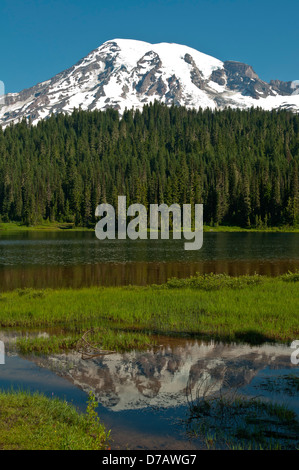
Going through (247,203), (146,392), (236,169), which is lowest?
(146,392)

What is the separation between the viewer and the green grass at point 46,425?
1022 cm

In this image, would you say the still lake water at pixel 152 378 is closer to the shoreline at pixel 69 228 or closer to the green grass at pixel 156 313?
the green grass at pixel 156 313

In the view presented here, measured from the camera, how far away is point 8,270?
4778 cm

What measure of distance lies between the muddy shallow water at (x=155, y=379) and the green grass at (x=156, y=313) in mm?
1445

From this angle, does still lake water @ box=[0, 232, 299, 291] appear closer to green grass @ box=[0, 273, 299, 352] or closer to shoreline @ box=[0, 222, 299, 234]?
green grass @ box=[0, 273, 299, 352]

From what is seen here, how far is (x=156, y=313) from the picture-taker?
24969 millimetres

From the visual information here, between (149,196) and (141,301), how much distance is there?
482 feet

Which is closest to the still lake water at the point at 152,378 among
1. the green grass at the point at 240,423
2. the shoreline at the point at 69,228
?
the green grass at the point at 240,423

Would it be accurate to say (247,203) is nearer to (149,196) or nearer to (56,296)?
(149,196)

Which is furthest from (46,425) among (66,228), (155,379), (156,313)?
(66,228)

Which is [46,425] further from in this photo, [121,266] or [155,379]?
[121,266]

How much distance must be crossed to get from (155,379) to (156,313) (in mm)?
9753

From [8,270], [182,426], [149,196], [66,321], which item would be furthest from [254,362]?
[149,196]

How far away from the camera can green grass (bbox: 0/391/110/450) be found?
402 inches
